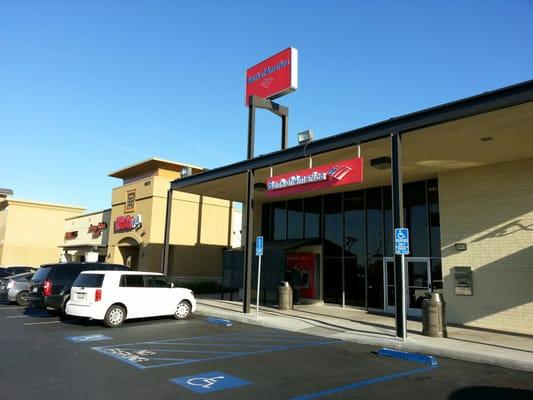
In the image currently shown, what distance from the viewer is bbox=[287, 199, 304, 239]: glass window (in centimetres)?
2212

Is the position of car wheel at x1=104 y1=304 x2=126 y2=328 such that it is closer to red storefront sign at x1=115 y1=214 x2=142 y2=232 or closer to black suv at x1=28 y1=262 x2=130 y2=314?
black suv at x1=28 y1=262 x2=130 y2=314

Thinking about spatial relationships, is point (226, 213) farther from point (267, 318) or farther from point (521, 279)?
point (521, 279)

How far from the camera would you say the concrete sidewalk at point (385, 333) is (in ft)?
30.5

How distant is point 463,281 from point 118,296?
1112cm

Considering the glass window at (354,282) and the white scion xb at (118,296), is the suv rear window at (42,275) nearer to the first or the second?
the white scion xb at (118,296)

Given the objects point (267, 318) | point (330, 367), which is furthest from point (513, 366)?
point (267, 318)

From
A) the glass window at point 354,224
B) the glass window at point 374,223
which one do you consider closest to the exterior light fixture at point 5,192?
the glass window at point 354,224

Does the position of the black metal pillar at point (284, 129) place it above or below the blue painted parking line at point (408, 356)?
above

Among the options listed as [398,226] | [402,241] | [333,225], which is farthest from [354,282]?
[402,241]

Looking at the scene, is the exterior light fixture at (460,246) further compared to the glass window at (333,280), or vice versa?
the glass window at (333,280)

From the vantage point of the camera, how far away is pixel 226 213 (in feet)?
103

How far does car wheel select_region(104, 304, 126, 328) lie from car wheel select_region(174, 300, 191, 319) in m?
2.14

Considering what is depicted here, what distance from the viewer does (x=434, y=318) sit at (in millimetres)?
11422

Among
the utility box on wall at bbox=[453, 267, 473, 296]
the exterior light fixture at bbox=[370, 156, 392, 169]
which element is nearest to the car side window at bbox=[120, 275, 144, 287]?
the exterior light fixture at bbox=[370, 156, 392, 169]
